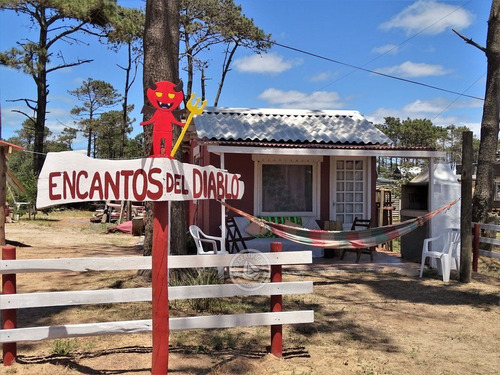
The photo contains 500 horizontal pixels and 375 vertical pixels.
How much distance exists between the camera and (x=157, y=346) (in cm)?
296

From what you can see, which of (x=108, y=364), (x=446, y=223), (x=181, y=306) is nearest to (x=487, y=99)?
(x=446, y=223)

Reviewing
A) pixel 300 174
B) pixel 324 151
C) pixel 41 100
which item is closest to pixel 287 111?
pixel 300 174

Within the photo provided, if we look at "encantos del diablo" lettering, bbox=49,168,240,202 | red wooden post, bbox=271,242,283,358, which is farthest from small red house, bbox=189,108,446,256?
"encantos del diablo" lettering, bbox=49,168,240,202

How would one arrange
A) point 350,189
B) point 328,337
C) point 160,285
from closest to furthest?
1. point 160,285
2. point 328,337
3. point 350,189

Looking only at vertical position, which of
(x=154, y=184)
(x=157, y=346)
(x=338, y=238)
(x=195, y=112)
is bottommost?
(x=157, y=346)

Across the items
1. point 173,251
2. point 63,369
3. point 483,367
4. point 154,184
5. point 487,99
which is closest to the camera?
point 154,184

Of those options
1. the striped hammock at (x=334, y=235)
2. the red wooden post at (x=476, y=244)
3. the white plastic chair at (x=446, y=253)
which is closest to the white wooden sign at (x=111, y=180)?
the striped hammock at (x=334, y=235)

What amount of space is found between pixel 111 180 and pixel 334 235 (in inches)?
163

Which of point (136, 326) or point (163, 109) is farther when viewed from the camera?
point (136, 326)

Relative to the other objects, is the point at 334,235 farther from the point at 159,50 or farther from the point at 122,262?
the point at 122,262

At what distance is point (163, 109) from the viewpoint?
2904 millimetres

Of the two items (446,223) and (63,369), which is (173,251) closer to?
(63,369)

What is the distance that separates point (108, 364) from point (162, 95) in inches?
84.8

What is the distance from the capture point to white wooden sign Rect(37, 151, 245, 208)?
2689 millimetres
